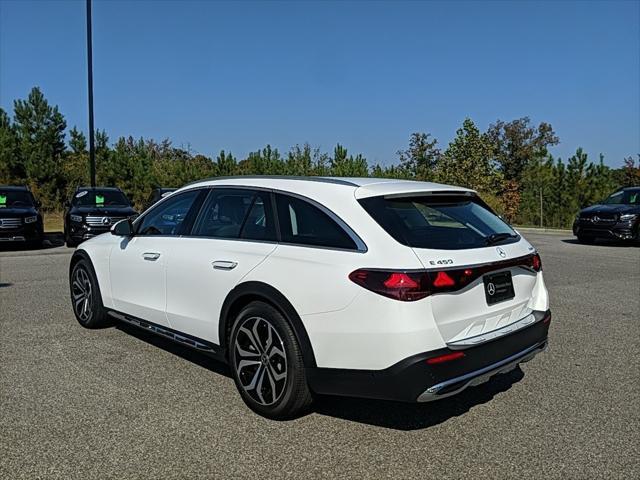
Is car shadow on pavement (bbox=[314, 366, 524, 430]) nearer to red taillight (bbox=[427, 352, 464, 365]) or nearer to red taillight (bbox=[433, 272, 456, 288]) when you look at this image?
red taillight (bbox=[427, 352, 464, 365])

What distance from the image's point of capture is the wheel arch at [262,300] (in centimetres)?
354

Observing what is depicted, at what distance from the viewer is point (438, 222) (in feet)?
Result: 12.4

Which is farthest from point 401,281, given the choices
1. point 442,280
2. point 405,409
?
point 405,409

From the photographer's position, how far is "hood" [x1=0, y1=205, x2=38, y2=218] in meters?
14.1

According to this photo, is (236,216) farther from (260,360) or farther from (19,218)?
(19,218)

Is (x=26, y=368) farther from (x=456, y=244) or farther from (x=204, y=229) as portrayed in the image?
(x=456, y=244)

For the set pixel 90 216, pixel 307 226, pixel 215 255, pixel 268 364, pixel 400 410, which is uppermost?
pixel 307 226

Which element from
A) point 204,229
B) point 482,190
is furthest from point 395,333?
point 482,190

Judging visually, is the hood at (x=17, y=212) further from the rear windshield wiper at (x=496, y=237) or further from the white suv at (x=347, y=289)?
the rear windshield wiper at (x=496, y=237)

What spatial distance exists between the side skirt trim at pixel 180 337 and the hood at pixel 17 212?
10449 mm

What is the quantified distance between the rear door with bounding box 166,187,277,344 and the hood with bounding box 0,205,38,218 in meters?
11.4

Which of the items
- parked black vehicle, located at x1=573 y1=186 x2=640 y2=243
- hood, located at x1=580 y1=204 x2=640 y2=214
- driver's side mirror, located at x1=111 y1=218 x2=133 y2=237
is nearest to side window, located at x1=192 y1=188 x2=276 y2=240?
driver's side mirror, located at x1=111 y1=218 x2=133 y2=237

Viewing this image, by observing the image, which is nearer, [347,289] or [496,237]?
[347,289]

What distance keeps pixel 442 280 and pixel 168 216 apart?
2.75m
